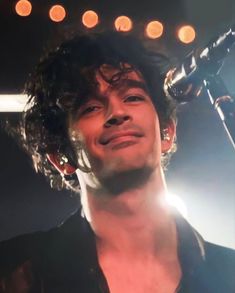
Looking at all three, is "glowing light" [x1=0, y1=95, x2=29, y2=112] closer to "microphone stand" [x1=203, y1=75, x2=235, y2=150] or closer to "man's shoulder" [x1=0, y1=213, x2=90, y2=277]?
"man's shoulder" [x1=0, y1=213, x2=90, y2=277]

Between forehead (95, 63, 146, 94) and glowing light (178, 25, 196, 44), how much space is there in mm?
404

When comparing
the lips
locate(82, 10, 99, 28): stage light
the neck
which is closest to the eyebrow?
the lips

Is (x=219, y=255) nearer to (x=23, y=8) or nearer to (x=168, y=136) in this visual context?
(x=168, y=136)

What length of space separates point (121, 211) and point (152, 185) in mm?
104

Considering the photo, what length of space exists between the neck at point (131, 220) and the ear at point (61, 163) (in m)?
0.06

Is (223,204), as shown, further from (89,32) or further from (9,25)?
(9,25)

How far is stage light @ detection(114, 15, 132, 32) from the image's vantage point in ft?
5.32

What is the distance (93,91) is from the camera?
1.33 m

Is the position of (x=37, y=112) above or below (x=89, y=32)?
below

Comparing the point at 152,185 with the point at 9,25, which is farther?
the point at 9,25

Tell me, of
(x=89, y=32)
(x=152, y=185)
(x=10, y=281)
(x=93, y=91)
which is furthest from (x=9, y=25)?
(x=10, y=281)

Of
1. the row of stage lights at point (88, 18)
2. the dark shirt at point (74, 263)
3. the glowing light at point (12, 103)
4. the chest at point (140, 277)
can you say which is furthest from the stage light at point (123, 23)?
the chest at point (140, 277)

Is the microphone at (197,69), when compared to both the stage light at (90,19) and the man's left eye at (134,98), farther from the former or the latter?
the stage light at (90,19)

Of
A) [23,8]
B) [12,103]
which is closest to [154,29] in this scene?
[23,8]
